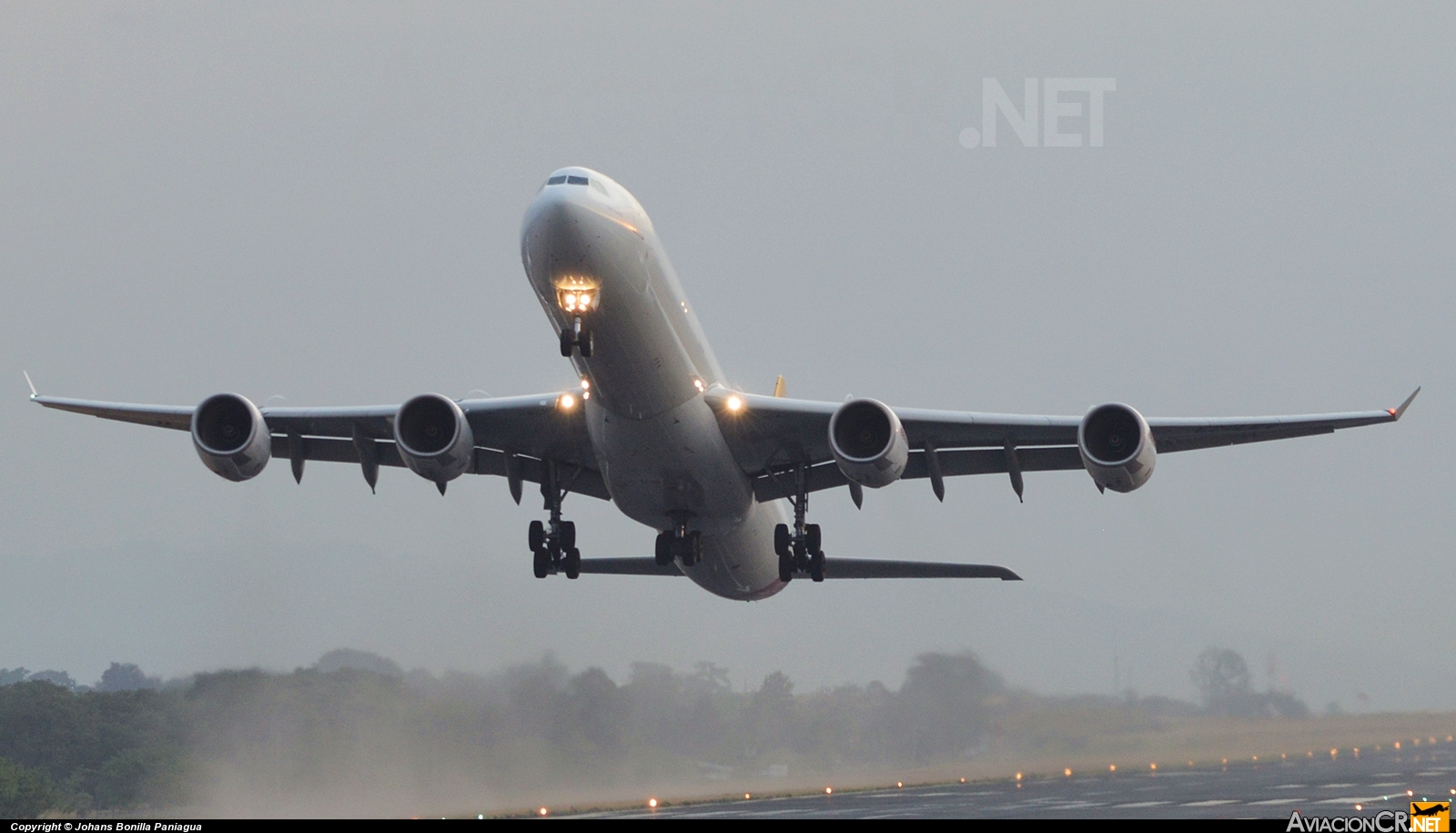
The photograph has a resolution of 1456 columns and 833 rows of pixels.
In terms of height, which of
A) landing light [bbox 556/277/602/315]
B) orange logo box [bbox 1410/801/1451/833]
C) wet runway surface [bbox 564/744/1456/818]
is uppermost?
landing light [bbox 556/277/602/315]

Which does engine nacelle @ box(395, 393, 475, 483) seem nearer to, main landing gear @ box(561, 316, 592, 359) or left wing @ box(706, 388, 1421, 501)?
main landing gear @ box(561, 316, 592, 359)

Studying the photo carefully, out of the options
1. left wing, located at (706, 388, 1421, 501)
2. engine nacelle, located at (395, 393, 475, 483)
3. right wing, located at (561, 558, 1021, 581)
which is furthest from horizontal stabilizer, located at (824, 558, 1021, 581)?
engine nacelle, located at (395, 393, 475, 483)

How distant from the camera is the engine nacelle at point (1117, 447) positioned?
2388 centimetres

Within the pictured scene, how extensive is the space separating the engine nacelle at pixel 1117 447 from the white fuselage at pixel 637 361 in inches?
232

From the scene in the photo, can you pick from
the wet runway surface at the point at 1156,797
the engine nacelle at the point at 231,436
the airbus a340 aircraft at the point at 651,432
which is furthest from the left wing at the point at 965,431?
the engine nacelle at the point at 231,436

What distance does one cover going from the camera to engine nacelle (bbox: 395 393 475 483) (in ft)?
79.9

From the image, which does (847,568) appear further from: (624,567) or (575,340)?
(575,340)

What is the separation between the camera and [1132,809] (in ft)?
79.9

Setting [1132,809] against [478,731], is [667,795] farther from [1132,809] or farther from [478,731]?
[1132,809]

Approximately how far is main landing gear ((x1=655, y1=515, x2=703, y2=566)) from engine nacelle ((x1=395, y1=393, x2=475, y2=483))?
4060 mm

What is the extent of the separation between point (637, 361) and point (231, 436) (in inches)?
273

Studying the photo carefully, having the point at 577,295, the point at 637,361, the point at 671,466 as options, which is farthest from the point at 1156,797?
the point at 577,295

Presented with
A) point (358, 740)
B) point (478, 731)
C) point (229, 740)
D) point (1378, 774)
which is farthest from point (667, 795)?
point (1378, 774)

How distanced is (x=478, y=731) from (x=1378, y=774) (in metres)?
18.0
